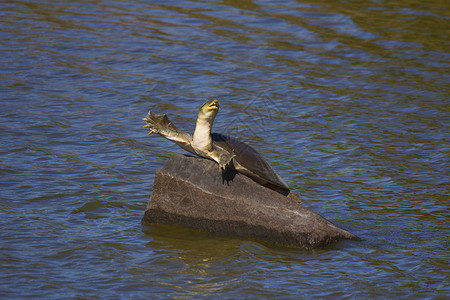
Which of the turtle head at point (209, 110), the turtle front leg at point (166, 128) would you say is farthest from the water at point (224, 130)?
the turtle head at point (209, 110)

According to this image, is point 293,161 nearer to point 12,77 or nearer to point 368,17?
point 12,77

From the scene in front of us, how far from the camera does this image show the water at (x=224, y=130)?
4.86 metres

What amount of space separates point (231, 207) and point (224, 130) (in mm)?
2966

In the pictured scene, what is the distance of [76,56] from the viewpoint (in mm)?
10758

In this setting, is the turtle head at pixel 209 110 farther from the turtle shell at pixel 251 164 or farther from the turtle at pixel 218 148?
the turtle shell at pixel 251 164

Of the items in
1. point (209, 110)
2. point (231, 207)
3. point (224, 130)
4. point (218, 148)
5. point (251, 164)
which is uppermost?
point (209, 110)

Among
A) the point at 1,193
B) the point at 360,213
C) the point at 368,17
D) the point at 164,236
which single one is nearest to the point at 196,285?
the point at 164,236

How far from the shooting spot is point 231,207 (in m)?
5.28

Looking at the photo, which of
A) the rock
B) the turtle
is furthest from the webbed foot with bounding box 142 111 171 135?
the rock

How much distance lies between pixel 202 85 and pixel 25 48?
129 inches

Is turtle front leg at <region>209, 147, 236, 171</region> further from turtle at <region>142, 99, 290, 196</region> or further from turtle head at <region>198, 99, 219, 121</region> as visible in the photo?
turtle head at <region>198, 99, 219, 121</region>

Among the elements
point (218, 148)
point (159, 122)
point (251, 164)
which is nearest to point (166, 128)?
point (159, 122)

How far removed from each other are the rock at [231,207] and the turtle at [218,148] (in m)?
0.09

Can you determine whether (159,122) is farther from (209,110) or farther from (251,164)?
(251,164)
